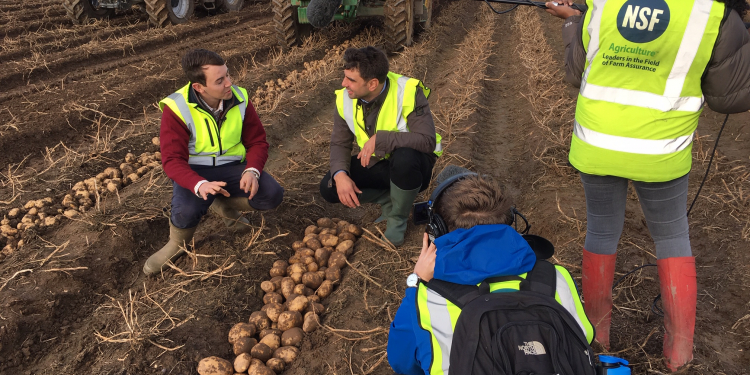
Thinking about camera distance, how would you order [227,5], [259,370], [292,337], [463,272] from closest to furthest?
[463,272]
[259,370]
[292,337]
[227,5]

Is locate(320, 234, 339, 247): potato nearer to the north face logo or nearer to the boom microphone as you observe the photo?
the north face logo

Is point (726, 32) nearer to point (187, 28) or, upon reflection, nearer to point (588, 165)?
point (588, 165)

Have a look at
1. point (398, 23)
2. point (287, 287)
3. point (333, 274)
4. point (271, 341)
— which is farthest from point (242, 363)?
point (398, 23)

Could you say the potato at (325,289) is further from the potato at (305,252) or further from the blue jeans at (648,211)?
the blue jeans at (648,211)

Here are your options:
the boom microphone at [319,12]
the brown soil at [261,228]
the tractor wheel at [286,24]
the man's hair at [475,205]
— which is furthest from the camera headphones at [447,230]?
the tractor wheel at [286,24]

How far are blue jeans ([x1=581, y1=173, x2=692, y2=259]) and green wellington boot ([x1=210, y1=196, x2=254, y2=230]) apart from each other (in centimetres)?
191

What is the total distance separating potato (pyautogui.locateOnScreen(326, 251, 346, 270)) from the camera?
2916 mm

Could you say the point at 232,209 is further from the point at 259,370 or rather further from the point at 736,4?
the point at 736,4

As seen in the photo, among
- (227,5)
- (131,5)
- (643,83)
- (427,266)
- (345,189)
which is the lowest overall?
(227,5)

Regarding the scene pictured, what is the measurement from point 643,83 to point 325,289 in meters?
1.79

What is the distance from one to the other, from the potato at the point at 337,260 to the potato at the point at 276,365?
772mm

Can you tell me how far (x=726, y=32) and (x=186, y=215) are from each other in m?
2.54

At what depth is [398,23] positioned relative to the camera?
24.8 ft

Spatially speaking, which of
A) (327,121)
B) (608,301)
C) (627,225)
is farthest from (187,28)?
(608,301)
